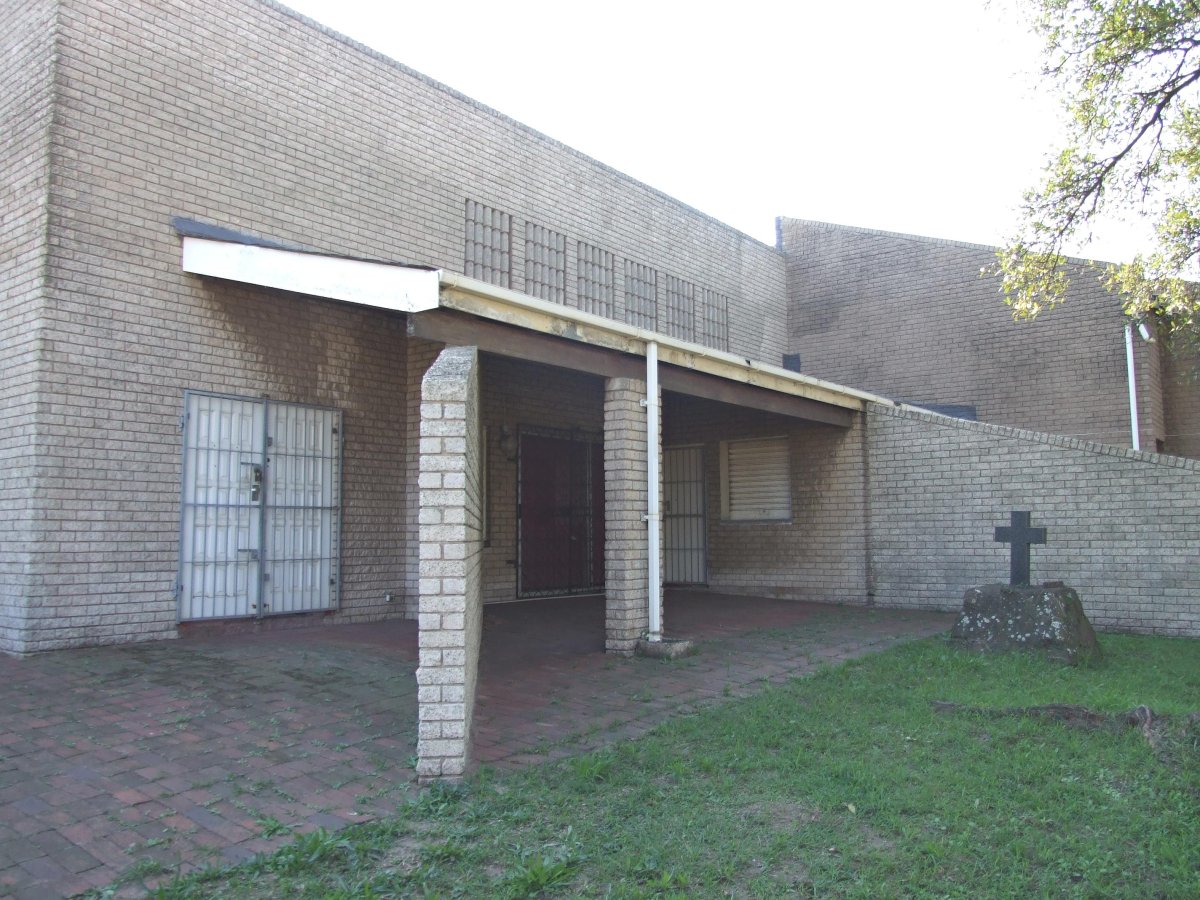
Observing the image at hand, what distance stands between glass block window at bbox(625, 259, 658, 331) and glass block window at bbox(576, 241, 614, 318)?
44 centimetres

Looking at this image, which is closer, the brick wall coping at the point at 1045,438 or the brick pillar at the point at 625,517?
the brick pillar at the point at 625,517

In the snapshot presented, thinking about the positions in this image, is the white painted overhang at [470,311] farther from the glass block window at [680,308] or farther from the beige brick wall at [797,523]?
the glass block window at [680,308]

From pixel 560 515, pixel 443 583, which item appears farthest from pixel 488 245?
pixel 443 583

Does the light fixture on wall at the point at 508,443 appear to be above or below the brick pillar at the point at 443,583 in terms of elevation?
above

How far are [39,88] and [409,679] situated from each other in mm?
5967

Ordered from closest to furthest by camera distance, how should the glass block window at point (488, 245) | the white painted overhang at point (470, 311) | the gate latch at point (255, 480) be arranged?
the white painted overhang at point (470, 311) < the gate latch at point (255, 480) < the glass block window at point (488, 245)

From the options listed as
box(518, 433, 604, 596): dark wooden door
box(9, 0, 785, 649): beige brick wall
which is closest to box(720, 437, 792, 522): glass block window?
box(518, 433, 604, 596): dark wooden door

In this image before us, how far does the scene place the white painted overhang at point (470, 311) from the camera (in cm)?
663

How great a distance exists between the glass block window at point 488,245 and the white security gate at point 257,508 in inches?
130

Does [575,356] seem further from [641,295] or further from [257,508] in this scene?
[641,295]

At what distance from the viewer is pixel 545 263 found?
13.1m

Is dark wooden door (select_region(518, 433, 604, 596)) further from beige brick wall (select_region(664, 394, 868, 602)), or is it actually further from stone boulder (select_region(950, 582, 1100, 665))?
stone boulder (select_region(950, 582, 1100, 665))

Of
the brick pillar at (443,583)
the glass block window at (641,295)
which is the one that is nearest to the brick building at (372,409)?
the brick pillar at (443,583)

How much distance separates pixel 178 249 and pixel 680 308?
30.1 ft
